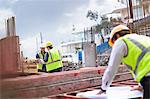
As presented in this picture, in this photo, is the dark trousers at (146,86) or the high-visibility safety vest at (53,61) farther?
the high-visibility safety vest at (53,61)

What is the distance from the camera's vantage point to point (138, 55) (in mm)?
2906

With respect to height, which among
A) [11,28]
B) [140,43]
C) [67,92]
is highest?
[11,28]

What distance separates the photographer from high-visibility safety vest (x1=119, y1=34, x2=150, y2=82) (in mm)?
2871

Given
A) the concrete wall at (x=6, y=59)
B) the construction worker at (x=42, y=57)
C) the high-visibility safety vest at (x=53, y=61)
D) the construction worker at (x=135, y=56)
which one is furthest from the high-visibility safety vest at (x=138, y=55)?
the construction worker at (x=42, y=57)

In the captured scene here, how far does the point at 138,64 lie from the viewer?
2.93 m

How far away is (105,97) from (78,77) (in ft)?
3.99

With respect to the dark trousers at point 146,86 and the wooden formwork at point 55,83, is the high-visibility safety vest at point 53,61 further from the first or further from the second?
the dark trousers at point 146,86

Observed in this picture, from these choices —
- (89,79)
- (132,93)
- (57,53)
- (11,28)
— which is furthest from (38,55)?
(132,93)

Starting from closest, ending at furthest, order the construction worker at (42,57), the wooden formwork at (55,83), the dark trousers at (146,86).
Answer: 1. the dark trousers at (146,86)
2. the wooden formwork at (55,83)
3. the construction worker at (42,57)

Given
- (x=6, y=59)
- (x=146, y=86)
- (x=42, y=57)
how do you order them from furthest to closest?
Result: 1. (x=42, y=57)
2. (x=6, y=59)
3. (x=146, y=86)

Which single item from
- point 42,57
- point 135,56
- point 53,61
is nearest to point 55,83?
point 135,56

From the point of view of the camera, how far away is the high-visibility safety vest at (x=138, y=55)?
2.87m

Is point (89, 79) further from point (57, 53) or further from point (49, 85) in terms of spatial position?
point (57, 53)

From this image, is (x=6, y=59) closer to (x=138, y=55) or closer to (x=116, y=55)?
(x=116, y=55)
